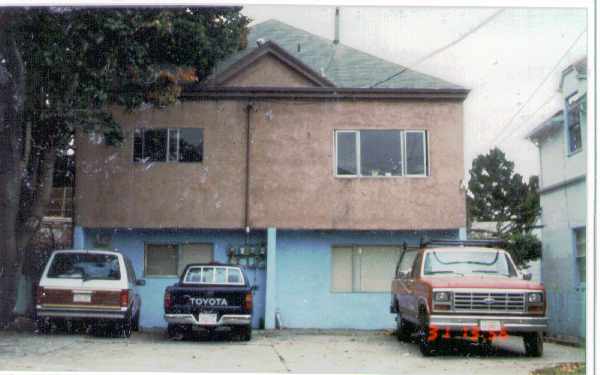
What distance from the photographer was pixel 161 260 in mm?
20469

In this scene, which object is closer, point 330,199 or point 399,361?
point 399,361

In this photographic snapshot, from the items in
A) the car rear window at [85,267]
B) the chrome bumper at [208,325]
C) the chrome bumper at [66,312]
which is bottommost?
the chrome bumper at [208,325]

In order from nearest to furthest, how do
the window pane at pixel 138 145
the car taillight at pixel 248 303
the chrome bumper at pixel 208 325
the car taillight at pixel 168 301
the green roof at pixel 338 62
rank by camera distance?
the chrome bumper at pixel 208 325, the car taillight at pixel 168 301, the car taillight at pixel 248 303, the window pane at pixel 138 145, the green roof at pixel 338 62

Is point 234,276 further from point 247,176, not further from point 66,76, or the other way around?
point 66,76

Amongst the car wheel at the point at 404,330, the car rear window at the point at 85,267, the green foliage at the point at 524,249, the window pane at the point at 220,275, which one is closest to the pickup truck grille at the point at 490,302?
the car wheel at the point at 404,330

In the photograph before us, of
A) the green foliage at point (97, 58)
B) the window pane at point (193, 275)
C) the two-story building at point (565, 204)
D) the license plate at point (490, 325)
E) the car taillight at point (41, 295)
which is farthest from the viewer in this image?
the two-story building at point (565, 204)

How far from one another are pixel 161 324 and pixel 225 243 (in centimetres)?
264

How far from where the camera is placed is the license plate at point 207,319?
15.2 m

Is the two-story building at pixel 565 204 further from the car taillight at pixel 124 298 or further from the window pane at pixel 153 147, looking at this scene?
the window pane at pixel 153 147

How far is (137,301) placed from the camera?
1791 cm

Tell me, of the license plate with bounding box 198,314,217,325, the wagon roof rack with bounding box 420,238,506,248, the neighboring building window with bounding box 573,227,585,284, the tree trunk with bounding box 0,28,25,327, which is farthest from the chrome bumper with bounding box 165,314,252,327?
the neighboring building window with bounding box 573,227,585,284

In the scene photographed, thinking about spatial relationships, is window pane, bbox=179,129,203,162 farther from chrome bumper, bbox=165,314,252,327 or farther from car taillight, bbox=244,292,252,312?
chrome bumper, bbox=165,314,252,327
